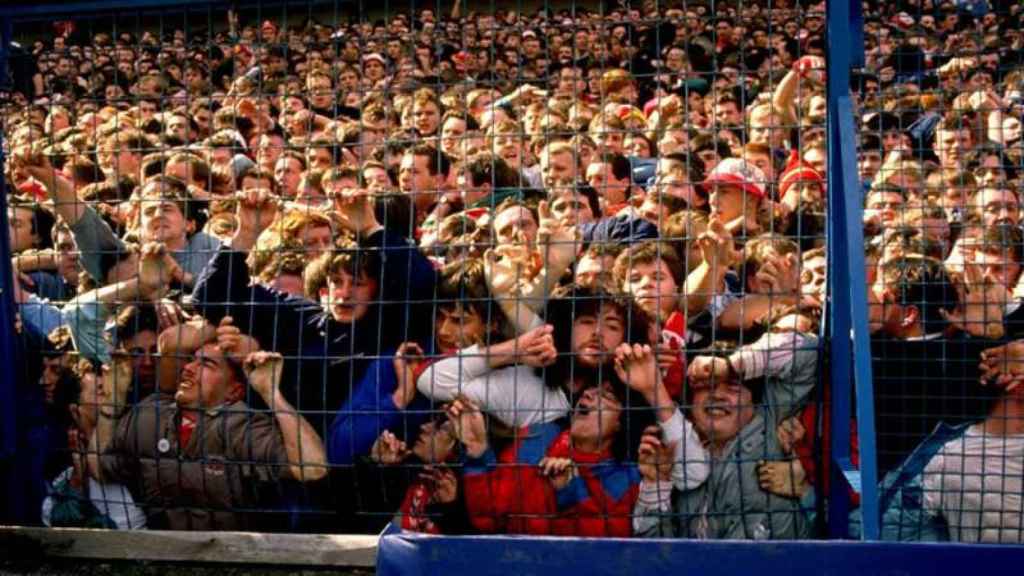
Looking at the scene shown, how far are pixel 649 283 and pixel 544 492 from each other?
0.76 meters

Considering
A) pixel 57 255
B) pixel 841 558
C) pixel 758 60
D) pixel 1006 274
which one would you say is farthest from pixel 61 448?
pixel 758 60

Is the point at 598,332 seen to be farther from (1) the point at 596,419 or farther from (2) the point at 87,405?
(2) the point at 87,405

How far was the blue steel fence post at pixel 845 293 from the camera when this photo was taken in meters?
3.75

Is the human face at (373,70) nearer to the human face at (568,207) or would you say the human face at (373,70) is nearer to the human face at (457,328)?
the human face at (568,207)

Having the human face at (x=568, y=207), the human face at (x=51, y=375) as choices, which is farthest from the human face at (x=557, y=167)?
the human face at (x=51, y=375)

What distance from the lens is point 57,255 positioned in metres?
5.22

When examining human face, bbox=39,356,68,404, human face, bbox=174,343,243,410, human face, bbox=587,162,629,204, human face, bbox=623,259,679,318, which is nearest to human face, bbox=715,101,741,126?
human face, bbox=587,162,629,204

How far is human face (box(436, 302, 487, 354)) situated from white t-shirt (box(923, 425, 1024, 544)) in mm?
1520

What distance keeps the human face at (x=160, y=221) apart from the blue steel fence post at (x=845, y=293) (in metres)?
2.26

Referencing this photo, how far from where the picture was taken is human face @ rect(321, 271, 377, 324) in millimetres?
4605

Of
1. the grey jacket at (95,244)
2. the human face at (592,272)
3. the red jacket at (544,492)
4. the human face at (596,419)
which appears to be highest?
the grey jacket at (95,244)

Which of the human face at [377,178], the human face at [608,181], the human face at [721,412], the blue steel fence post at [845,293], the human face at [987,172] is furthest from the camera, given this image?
the human face at [608,181]

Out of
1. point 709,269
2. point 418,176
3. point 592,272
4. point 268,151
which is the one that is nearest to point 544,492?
point 592,272

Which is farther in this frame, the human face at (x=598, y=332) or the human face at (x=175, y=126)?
the human face at (x=175, y=126)
